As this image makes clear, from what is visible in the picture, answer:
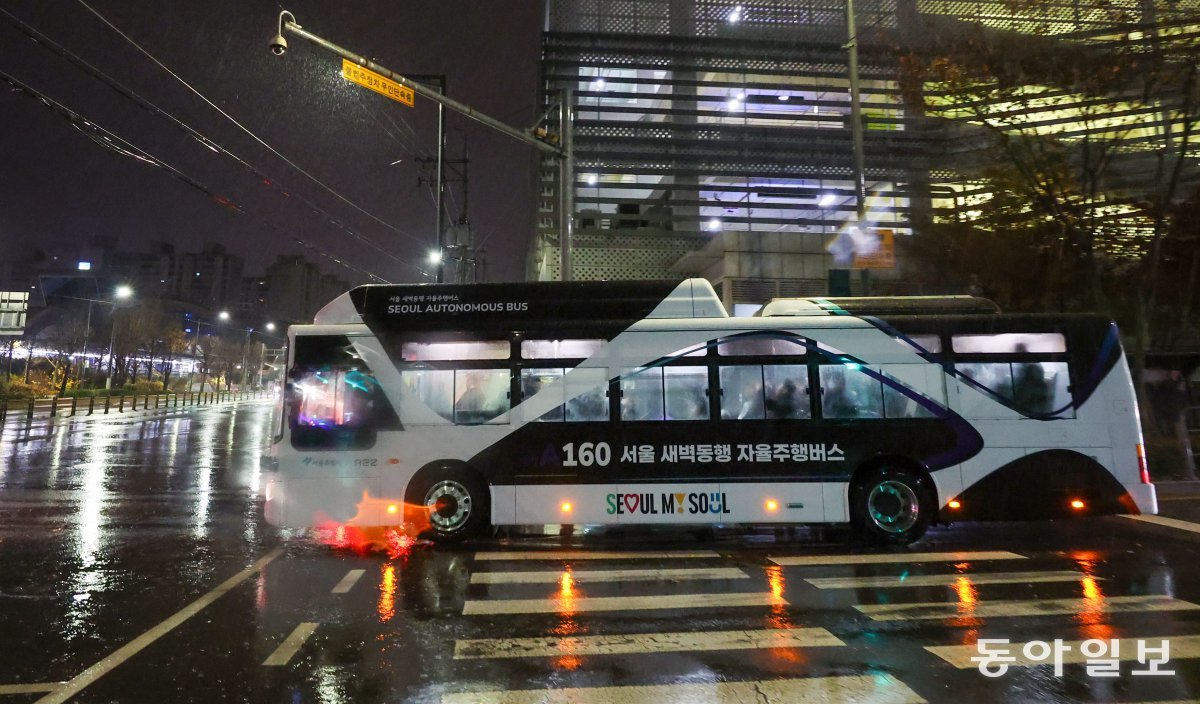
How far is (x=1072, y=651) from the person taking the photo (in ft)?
15.1

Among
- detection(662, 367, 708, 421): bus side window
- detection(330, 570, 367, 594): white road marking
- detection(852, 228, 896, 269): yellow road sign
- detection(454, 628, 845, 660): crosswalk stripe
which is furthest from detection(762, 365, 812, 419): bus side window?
detection(330, 570, 367, 594): white road marking

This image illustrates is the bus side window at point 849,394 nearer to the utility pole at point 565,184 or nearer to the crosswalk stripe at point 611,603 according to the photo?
the crosswalk stripe at point 611,603

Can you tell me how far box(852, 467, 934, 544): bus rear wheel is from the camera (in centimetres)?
806

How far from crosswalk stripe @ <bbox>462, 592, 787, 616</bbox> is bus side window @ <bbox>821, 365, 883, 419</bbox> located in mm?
3088

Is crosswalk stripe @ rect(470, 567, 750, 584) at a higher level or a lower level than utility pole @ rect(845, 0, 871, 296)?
lower

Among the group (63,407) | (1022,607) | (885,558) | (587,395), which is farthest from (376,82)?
(63,407)

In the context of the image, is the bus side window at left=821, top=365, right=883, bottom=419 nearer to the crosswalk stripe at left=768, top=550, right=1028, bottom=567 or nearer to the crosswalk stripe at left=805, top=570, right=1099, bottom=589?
the crosswalk stripe at left=768, top=550, right=1028, bottom=567

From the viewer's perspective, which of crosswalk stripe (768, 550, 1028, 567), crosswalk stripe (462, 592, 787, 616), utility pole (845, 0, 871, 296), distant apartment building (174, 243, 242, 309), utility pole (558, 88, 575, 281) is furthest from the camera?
distant apartment building (174, 243, 242, 309)

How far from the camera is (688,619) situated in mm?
5387

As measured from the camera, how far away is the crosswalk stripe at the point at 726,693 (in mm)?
3859

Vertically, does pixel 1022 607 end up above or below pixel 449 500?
below

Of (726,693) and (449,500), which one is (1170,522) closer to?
(726,693)

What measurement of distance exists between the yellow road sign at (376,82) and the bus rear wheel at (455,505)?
6.25 meters

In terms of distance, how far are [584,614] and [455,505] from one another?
10.9ft
